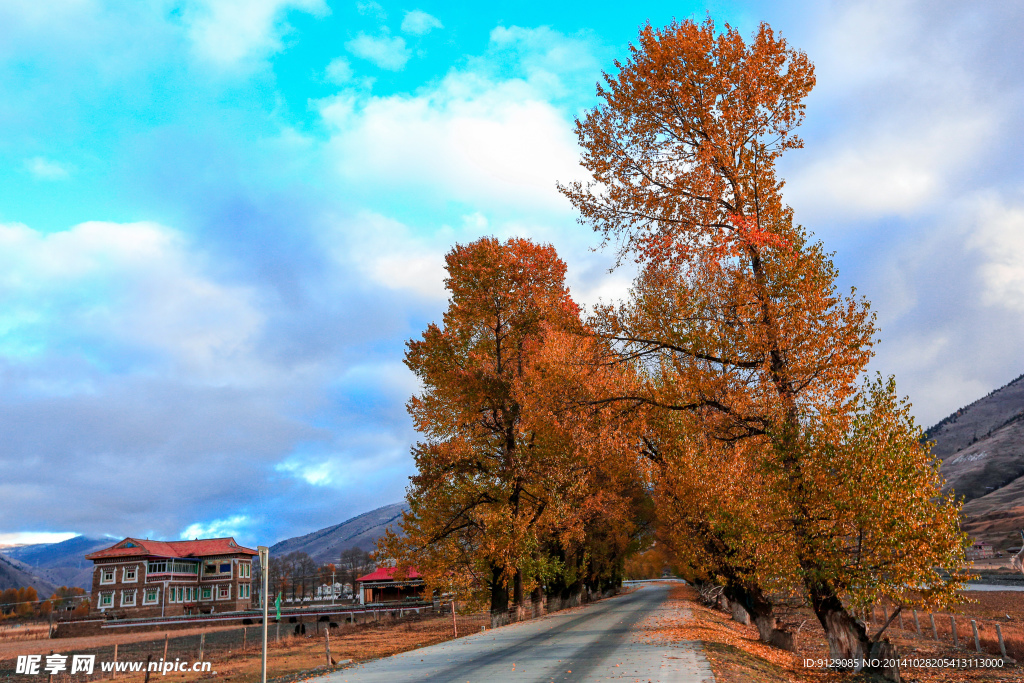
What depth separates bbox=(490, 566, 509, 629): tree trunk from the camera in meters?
27.2

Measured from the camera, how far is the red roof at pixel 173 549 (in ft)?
254

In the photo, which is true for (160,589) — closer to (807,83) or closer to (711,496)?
(711,496)

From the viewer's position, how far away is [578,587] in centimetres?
4438

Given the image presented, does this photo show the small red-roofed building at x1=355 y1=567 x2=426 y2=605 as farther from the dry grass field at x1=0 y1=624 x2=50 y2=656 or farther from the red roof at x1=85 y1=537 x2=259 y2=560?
→ the dry grass field at x1=0 y1=624 x2=50 y2=656

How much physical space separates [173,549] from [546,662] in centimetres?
8858

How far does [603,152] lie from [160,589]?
86.0 metres

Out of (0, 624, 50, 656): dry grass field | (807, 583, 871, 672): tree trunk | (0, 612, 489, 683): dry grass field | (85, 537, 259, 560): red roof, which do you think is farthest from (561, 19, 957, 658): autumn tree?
(85, 537, 259, 560): red roof

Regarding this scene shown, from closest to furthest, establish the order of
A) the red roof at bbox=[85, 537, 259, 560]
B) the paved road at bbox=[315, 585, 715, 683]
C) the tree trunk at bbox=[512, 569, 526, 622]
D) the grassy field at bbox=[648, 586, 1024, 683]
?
the paved road at bbox=[315, 585, 715, 683] → the grassy field at bbox=[648, 586, 1024, 683] → the tree trunk at bbox=[512, 569, 526, 622] → the red roof at bbox=[85, 537, 259, 560]

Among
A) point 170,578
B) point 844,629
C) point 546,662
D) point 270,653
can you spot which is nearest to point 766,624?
point 844,629

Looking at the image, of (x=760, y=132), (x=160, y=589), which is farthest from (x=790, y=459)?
(x=160, y=589)

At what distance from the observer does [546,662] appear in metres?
14.4

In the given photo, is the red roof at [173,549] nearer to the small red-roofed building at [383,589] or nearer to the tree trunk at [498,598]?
the small red-roofed building at [383,589]

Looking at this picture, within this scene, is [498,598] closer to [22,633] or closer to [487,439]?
[487,439]

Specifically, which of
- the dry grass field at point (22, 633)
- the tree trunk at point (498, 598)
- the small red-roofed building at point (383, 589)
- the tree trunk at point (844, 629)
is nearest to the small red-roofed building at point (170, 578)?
the dry grass field at point (22, 633)
